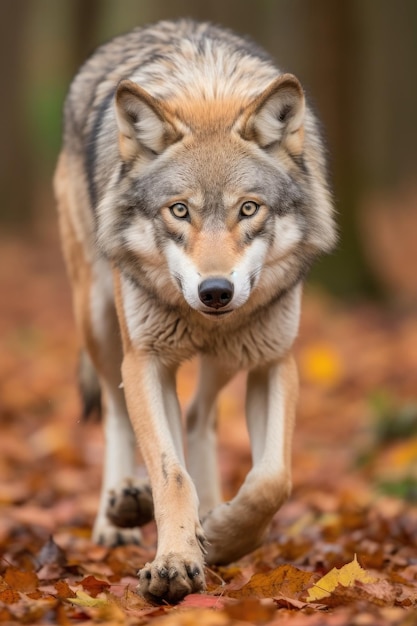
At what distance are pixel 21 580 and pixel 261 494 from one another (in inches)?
43.4

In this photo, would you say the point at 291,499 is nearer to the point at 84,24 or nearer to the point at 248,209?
the point at 248,209

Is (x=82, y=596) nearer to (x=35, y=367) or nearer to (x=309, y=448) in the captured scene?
(x=309, y=448)

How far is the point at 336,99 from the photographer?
12.8 meters

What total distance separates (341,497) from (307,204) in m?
2.40

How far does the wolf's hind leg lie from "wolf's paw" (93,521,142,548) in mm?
416

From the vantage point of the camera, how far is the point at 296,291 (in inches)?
206

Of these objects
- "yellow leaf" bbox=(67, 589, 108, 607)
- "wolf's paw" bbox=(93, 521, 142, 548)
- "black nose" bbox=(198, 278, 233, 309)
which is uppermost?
"black nose" bbox=(198, 278, 233, 309)

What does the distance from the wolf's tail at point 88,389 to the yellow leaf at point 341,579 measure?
9.79 ft

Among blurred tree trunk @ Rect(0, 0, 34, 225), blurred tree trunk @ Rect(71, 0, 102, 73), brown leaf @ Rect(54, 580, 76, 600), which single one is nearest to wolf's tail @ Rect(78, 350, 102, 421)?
brown leaf @ Rect(54, 580, 76, 600)

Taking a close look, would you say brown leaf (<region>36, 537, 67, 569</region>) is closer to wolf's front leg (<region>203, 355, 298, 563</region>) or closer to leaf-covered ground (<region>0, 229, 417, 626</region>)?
leaf-covered ground (<region>0, 229, 417, 626</region>)

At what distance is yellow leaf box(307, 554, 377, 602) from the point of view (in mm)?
3916

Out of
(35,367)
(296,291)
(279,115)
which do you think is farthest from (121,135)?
(35,367)

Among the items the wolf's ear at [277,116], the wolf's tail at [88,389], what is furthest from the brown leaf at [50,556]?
the wolf's ear at [277,116]

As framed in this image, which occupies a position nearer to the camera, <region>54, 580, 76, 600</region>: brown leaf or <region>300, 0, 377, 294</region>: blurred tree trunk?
<region>54, 580, 76, 600</region>: brown leaf
